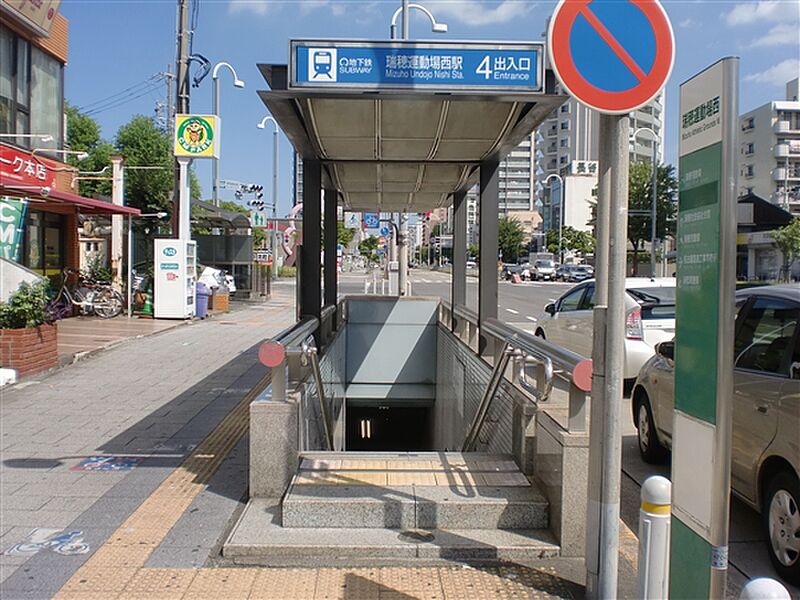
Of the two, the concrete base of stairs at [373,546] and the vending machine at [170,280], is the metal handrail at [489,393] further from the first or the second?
the vending machine at [170,280]

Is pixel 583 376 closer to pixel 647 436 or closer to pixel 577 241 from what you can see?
pixel 647 436

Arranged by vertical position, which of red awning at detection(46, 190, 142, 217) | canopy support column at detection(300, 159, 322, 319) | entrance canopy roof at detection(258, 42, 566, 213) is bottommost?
canopy support column at detection(300, 159, 322, 319)

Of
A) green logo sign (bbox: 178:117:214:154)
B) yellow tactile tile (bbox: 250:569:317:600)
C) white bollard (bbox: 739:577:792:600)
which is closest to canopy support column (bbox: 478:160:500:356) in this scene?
yellow tactile tile (bbox: 250:569:317:600)

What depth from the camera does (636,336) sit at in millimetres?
9562

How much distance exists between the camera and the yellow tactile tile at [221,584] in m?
3.71

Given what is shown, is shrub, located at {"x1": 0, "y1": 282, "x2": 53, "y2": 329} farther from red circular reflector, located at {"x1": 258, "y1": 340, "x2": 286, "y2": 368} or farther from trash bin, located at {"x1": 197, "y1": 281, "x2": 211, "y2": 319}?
trash bin, located at {"x1": 197, "y1": 281, "x2": 211, "y2": 319}

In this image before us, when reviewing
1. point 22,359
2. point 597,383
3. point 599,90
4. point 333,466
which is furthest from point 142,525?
point 22,359

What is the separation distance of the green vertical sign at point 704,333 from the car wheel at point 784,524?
1549mm

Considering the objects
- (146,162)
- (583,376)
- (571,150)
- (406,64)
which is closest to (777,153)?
(571,150)

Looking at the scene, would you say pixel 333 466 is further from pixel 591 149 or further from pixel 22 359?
pixel 591 149

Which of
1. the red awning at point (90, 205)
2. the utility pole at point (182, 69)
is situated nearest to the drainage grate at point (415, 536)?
the red awning at point (90, 205)

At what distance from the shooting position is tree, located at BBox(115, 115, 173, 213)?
3478 cm

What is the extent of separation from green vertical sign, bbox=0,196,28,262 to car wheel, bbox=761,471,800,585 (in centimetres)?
1496

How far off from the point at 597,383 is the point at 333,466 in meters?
2.35
